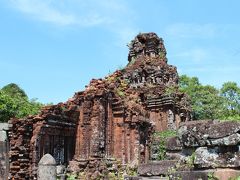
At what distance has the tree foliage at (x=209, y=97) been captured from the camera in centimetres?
4828

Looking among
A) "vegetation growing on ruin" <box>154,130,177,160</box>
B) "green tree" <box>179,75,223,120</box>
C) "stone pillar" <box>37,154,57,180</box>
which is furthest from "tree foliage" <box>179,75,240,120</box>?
"stone pillar" <box>37,154,57,180</box>

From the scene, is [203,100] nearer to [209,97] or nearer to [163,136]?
[209,97]

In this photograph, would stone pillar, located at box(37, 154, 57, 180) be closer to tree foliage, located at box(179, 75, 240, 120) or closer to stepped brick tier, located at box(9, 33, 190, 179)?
stepped brick tier, located at box(9, 33, 190, 179)

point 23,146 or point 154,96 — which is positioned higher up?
point 154,96

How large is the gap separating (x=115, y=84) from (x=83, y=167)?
15.6ft

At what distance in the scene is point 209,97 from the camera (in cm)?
4919

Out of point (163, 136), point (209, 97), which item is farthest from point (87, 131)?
point (209, 97)

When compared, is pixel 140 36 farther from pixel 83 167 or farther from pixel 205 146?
pixel 205 146

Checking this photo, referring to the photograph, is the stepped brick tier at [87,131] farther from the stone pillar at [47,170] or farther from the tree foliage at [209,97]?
the tree foliage at [209,97]

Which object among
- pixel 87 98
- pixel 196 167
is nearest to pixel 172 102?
pixel 87 98

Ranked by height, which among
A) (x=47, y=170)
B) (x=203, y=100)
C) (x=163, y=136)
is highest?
(x=203, y=100)

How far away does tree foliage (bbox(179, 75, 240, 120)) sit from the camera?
48.3 m

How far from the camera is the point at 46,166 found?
10445 mm

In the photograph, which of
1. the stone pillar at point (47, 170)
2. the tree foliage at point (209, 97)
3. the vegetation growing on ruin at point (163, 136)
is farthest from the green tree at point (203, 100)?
the stone pillar at point (47, 170)
